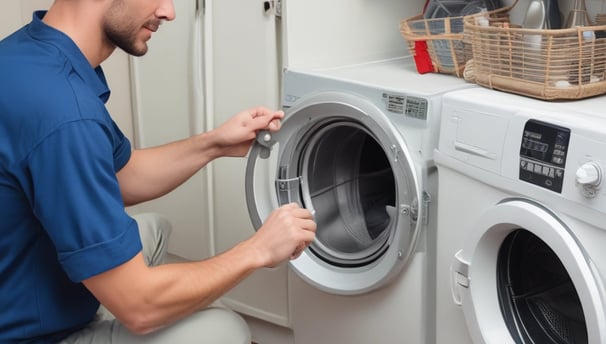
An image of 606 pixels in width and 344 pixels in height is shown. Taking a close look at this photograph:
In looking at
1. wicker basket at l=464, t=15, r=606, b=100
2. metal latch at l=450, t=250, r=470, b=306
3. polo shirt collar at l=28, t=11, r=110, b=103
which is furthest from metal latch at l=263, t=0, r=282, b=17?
metal latch at l=450, t=250, r=470, b=306

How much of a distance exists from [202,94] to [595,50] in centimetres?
115

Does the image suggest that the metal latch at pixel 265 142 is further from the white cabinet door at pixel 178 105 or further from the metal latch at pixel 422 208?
the white cabinet door at pixel 178 105

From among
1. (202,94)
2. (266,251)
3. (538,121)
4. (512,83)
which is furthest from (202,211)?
(538,121)

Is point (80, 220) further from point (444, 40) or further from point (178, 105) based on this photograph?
point (178, 105)

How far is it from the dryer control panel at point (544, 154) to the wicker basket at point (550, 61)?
0.64ft

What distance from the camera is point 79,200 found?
45.1 inches

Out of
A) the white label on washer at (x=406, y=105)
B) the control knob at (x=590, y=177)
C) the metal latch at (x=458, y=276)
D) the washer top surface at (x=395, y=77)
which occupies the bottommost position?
the metal latch at (x=458, y=276)

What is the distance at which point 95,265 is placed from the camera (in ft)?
3.82

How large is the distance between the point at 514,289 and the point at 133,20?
0.87 metres

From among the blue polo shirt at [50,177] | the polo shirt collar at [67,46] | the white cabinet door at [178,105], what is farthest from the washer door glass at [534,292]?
the white cabinet door at [178,105]

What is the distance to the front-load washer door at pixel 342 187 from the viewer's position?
1.58 meters

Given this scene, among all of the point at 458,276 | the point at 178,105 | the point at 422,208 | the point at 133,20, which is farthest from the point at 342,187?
the point at 133,20

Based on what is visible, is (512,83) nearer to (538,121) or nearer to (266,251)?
(538,121)

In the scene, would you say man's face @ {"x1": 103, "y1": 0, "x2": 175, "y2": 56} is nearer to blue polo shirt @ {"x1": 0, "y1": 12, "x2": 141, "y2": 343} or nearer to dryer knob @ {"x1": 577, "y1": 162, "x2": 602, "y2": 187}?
blue polo shirt @ {"x1": 0, "y1": 12, "x2": 141, "y2": 343}
